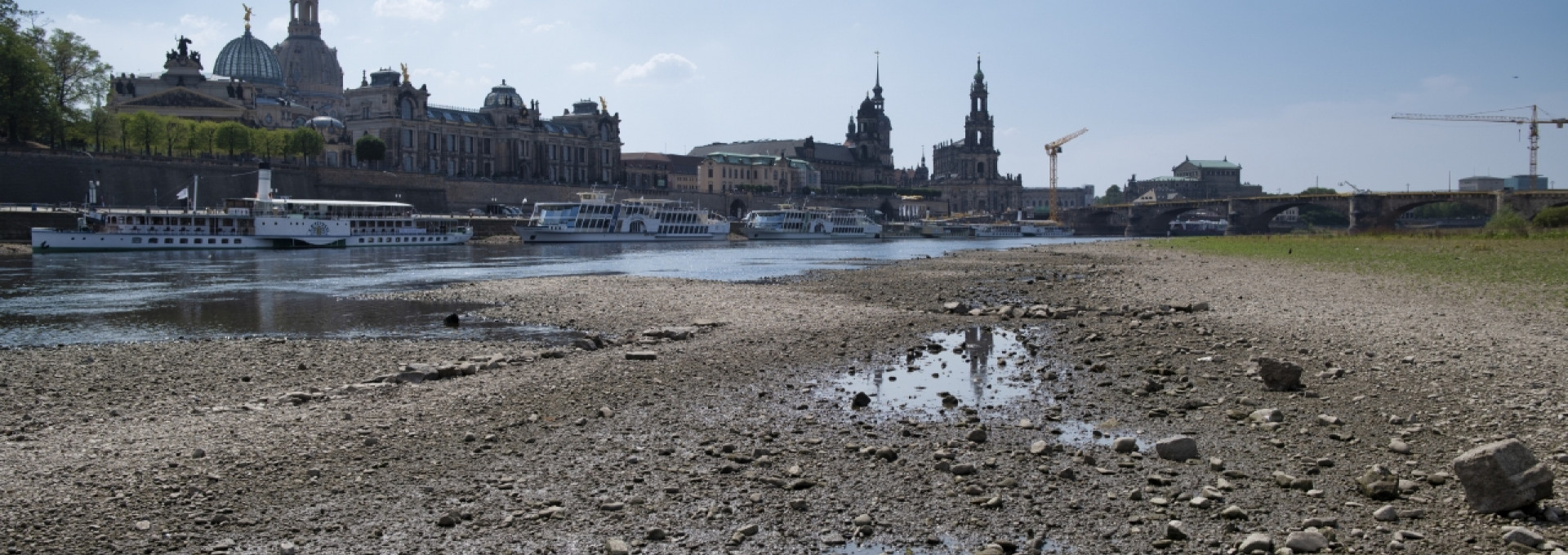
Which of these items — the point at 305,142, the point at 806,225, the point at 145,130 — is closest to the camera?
the point at 145,130

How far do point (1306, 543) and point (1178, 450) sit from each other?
2.43 metres

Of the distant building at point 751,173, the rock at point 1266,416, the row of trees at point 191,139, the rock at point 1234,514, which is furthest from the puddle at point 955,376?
the distant building at point 751,173

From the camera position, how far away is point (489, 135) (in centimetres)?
13938

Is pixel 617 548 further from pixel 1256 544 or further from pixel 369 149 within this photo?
pixel 369 149

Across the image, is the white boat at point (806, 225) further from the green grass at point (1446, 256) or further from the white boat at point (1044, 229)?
the green grass at point (1446, 256)

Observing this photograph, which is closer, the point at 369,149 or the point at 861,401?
the point at 861,401

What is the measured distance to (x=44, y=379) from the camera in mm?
15336

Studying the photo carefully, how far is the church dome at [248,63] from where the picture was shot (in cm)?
14338

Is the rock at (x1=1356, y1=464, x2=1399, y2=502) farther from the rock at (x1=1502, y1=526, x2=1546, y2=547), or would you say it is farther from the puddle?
the puddle

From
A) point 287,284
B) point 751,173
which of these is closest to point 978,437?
point 287,284

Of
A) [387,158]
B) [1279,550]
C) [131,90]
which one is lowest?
[1279,550]

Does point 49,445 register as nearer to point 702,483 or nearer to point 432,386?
point 432,386

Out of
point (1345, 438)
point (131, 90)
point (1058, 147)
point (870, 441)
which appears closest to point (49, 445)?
point (870, 441)

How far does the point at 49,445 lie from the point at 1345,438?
12.9 meters
